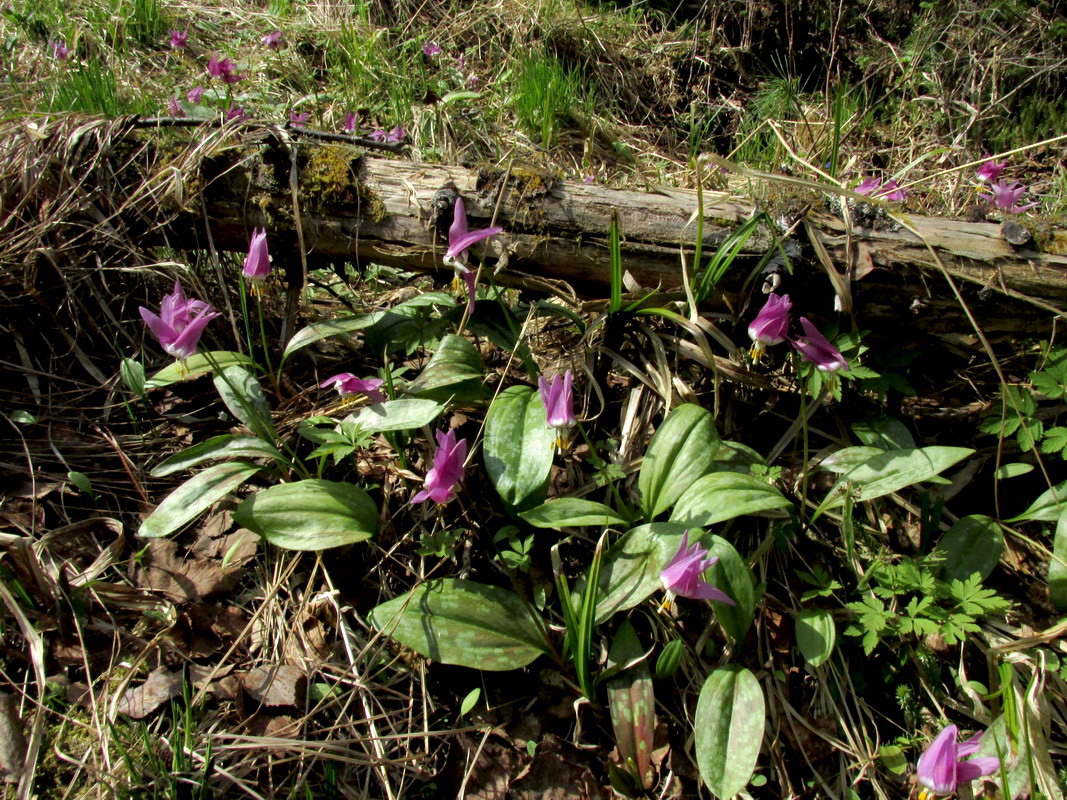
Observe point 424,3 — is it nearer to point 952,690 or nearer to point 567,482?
point 567,482

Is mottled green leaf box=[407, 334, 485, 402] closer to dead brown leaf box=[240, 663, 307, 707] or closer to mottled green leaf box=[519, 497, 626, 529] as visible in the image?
mottled green leaf box=[519, 497, 626, 529]

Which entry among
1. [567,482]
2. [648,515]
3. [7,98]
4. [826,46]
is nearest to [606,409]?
[567,482]

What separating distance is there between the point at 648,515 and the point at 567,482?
1.03ft

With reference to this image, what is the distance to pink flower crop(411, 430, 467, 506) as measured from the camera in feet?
5.64

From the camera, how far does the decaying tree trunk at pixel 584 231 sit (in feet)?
6.71

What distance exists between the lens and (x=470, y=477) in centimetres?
212

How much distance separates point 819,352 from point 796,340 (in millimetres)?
68

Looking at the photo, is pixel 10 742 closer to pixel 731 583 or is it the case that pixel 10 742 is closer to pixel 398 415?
pixel 398 415

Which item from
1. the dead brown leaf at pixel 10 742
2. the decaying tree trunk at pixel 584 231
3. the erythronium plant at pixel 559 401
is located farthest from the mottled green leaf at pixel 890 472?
the dead brown leaf at pixel 10 742

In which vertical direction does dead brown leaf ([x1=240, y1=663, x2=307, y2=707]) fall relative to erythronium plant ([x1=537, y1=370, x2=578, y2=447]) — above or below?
below

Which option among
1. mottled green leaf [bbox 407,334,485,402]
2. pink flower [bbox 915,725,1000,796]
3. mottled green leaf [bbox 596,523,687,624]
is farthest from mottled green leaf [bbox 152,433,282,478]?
pink flower [bbox 915,725,1000,796]

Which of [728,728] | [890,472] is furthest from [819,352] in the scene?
[728,728]

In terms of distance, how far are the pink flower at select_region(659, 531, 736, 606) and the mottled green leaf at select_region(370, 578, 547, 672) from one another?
36 cm

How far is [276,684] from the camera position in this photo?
1.72 meters
